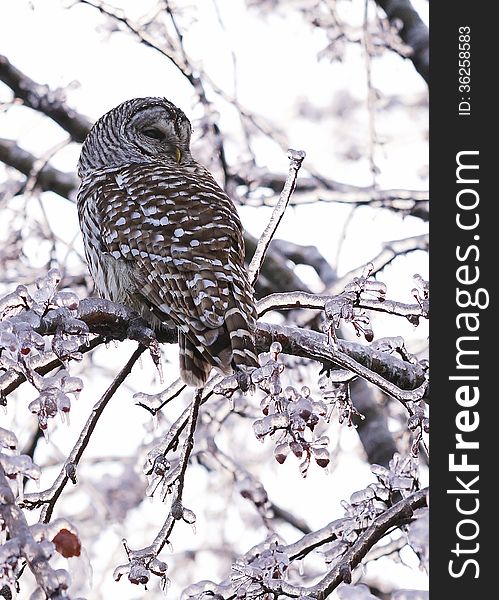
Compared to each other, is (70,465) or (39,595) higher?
(70,465)

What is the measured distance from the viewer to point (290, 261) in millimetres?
5266

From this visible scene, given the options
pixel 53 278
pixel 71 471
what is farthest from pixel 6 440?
pixel 71 471

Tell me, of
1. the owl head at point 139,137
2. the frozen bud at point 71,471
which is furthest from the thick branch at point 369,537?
the owl head at point 139,137

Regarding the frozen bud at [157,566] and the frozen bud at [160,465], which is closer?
the frozen bud at [157,566]

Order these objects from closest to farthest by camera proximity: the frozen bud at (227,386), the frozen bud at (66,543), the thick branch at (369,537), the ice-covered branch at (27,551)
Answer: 1. the ice-covered branch at (27,551)
2. the frozen bud at (66,543)
3. the thick branch at (369,537)
4. the frozen bud at (227,386)

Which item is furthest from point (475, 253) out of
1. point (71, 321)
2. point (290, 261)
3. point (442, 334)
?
point (290, 261)

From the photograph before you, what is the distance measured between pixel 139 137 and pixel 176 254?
1.33 meters

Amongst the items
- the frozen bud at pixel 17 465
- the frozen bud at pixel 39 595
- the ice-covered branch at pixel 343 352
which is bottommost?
the frozen bud at pixel 39 595

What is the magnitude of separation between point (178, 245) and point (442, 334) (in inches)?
30.7

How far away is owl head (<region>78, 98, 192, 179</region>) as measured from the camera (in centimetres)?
378

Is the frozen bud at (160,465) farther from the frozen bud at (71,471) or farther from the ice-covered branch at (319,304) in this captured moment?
the ice-covered branch at (319,304)

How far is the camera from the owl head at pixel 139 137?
12.4 feet

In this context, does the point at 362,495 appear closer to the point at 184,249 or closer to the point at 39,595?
the point at 39,595

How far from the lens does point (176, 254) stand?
8.87ft
